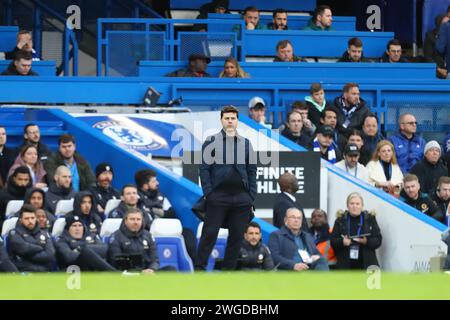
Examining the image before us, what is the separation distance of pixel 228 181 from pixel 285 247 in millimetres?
1766

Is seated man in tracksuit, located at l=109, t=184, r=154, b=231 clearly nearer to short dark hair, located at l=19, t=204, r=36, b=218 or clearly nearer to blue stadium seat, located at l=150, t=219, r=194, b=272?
blue stadium seat, located at l=150, t=219, r=194, b=272

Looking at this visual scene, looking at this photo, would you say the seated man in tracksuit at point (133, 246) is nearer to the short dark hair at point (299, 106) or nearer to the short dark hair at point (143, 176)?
the short dark hair at point (143, 176)

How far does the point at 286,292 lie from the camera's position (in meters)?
12.1

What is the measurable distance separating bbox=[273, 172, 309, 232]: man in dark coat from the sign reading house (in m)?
0.76

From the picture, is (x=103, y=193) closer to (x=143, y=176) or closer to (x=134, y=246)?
(x=143, y=176)

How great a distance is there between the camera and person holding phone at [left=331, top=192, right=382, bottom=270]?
17078 millimetres

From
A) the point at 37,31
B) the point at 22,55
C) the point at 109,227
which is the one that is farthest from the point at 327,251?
the point at 37,31

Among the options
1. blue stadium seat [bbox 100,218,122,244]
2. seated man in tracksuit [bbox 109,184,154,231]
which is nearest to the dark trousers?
blue stadium seat [bbox 100,218,122,244]

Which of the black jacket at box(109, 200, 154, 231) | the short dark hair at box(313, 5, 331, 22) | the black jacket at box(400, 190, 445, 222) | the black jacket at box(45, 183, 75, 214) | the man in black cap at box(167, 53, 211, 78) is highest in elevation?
the short dark hair at box(313, 5, 331, 22)

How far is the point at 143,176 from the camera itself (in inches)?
691

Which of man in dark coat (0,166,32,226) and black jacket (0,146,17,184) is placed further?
black jacket (0,146,17,184)

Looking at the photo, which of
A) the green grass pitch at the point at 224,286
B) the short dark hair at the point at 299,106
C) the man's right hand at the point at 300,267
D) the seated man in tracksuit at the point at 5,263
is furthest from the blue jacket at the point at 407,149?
the green grass pitch at the point at 224,286
